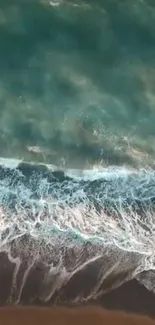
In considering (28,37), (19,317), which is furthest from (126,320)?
(28,37)

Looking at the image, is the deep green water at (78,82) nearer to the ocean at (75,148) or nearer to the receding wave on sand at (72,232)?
the ocean at (75,148)

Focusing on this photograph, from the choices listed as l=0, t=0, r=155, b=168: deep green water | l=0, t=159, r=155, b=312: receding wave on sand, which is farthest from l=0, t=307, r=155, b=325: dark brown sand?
l=0, t=0, r=155, b=168: deep green water

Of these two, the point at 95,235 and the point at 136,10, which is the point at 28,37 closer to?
the point at 136,10

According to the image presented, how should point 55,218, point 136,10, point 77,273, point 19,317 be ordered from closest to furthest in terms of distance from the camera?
point 19,317, point 77,273, point 55,218, point 136,10

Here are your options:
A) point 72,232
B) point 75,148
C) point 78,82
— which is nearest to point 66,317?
point 72,232

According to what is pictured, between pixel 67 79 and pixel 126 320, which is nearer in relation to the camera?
pixel 126 320

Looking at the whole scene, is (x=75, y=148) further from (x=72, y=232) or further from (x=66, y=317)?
(x=66, y=317)

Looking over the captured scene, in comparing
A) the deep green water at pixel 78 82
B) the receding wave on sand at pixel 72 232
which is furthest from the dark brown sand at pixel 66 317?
the deep green water at pixel 78 82
